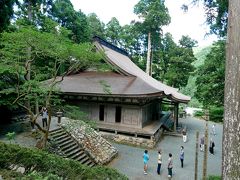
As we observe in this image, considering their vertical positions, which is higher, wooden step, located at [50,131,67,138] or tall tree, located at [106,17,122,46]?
tall tree, located at [106,17,122,46]

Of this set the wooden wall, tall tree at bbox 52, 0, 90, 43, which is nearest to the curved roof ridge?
the wooden wall

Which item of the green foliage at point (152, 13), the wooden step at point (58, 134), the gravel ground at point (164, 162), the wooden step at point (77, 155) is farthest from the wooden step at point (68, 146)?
the green foliage at point (152, 13)

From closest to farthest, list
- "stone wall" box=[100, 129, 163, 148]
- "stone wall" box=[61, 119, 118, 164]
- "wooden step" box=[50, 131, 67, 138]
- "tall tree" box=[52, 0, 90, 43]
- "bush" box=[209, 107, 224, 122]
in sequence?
"wooden step" box=[50, 131, 67, 138] < "stone wall" box=[61, 119, 118, 164] < "stone wall" box=[100, 129, 163, 148] < "tall tree" box=[52, 0, 90, 43] < "bush" box=[209, 107, 224, 122]

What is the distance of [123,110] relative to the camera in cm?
1933

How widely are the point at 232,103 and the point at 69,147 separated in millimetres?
10969

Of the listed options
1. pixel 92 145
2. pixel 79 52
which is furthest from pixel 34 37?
pixel 92 145

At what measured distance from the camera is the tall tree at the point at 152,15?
34.9 m

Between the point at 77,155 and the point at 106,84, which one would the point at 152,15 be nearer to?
the point at 106,84

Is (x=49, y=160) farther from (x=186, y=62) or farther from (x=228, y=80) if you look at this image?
(x=186, y=62)

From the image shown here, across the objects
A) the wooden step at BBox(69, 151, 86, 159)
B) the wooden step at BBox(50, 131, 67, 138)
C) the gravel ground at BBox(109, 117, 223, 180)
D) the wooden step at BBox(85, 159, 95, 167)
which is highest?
the wooden step at BBox(50, 131, 67, 138)

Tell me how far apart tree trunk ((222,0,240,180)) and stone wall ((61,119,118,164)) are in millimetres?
10085

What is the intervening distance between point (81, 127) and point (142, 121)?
5266 millimetres

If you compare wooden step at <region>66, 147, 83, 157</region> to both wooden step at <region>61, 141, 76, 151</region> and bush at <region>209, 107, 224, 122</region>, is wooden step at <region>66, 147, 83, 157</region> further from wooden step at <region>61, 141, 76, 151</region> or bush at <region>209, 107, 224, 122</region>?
bush at <region>209, 107, 224, 122</region>

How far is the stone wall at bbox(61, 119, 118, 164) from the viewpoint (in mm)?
13977
